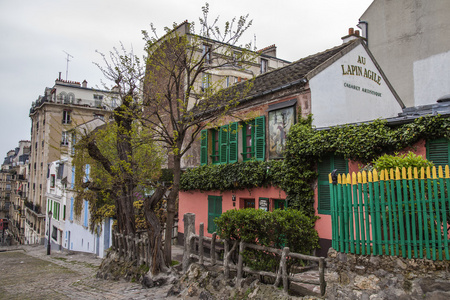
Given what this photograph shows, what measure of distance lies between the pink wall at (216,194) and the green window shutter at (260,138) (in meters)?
1.26

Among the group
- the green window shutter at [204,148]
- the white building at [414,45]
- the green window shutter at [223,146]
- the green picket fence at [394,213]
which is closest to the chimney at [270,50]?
the white building at [414,45]

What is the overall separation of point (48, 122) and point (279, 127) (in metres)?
37.9

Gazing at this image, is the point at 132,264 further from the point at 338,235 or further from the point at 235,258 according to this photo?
the point at 338,235

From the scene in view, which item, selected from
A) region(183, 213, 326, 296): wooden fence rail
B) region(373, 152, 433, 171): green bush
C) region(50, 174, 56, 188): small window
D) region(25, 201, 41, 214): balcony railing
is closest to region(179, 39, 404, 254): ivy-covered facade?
region(183, 213, 326, 296): wooden fence rail

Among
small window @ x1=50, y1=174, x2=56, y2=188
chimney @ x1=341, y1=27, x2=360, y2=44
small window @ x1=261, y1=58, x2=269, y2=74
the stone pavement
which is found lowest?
the stone pavement

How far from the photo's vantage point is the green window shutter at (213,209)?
14.5m

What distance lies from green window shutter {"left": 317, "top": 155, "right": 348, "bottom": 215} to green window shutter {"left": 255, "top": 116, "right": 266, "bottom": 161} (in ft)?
8.88

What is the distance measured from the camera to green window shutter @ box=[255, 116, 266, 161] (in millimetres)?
12590

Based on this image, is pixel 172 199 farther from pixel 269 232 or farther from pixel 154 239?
pixel 269 232

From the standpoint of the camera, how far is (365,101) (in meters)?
13.4

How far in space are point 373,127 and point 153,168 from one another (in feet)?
33.3

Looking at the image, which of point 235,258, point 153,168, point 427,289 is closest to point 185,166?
point 153,168

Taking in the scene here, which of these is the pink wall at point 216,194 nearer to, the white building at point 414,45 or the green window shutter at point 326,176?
the green window shutter at point 326,176

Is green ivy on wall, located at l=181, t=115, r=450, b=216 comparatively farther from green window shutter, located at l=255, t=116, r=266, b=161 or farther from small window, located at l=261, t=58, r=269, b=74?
small window, located at l=261, t=58, r=269, b=74
